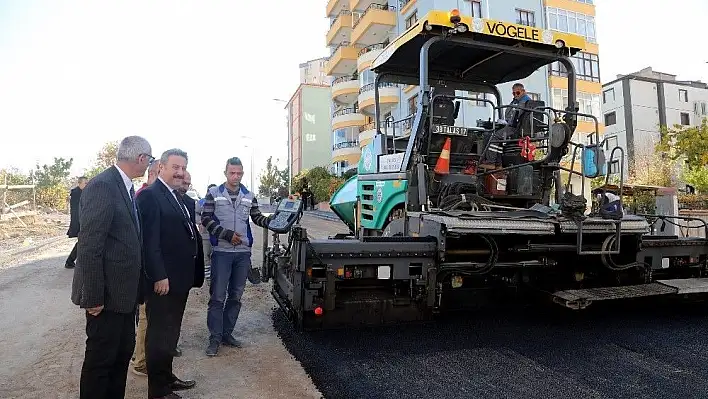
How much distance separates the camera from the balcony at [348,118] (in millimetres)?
34716

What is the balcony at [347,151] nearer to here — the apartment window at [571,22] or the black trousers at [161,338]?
the apartment window at [571,22]

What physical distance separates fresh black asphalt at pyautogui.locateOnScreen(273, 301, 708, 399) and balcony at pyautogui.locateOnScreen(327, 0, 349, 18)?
1386 inches

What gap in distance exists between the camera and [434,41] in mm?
4824

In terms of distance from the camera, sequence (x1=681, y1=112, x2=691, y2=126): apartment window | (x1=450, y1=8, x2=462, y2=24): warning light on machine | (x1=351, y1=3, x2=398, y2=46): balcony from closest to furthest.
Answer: (x1=450, y1=8, x2=462, y2=24): warning light on machine < (x1=351, y1=3, x2=398, y2=46): balcony < (x1=681, y1=112, x2=691, y2=126): apartment window

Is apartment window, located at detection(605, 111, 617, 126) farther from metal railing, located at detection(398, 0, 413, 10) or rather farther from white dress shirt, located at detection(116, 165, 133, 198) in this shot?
white dress shirt, located at detection(116, 165, 133, 198)

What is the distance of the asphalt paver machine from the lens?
412 centimetres

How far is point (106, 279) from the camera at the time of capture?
9.23 ft

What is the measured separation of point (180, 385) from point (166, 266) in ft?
2.83

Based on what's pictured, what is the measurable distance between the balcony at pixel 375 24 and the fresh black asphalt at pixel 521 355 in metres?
25.7

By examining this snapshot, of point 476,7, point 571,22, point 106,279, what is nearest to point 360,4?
point 476,7

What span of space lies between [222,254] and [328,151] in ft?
172

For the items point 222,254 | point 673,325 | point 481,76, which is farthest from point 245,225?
point 673,325

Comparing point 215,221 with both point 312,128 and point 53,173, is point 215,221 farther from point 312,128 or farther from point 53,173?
point 312,128


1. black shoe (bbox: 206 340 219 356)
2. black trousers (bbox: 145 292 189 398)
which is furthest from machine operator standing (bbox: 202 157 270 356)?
black trousers (bbox: 145 292 189 398)
